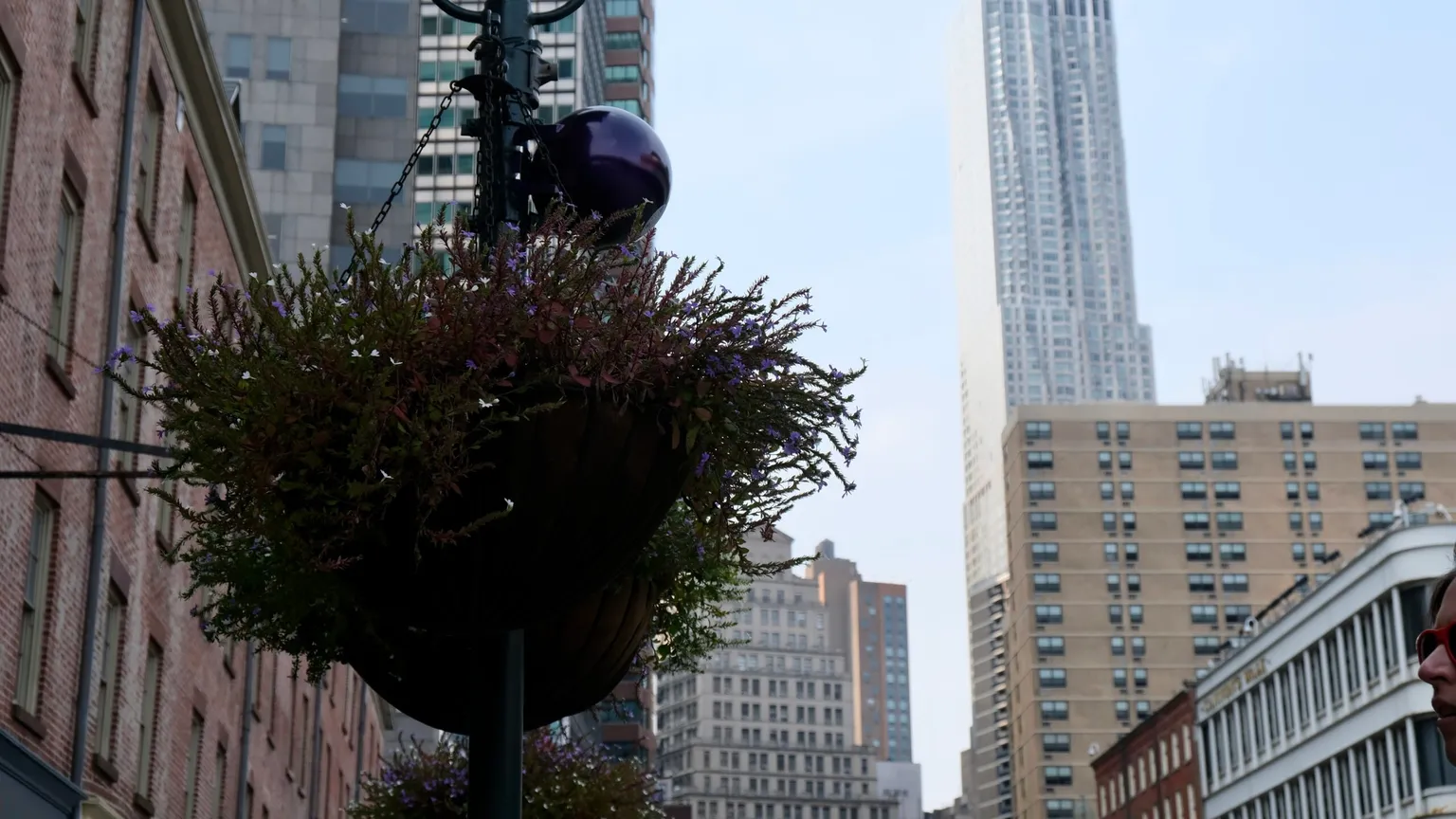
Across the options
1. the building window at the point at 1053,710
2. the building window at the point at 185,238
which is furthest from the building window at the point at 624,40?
the building window at the point at 185,238

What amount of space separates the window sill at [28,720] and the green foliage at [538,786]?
3.82 m

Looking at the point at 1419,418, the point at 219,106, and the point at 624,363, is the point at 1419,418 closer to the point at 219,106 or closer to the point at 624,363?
the point at 219,106

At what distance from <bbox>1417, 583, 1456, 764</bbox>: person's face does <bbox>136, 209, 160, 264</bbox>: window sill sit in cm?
2036

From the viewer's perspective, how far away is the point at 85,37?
1956 cm

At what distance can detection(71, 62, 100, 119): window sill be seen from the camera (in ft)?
61.5

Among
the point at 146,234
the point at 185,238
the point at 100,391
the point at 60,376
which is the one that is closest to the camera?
the point at 60,376

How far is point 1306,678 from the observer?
6500 centimetres

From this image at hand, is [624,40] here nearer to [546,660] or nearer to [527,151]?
[527,151]

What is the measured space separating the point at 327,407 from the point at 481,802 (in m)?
1.18

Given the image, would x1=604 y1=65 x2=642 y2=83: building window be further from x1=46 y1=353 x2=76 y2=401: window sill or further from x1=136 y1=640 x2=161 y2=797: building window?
x1=46 y1=353 x2=76 y2=401: window sill

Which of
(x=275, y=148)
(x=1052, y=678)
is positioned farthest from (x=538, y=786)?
(x=1052, y=678)

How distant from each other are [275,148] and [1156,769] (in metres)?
44.5

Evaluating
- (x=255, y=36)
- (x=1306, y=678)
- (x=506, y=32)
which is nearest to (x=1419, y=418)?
(x=1306, y=678)

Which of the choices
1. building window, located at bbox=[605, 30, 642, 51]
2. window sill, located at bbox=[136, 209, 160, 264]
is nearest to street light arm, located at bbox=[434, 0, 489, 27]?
window sill, located at bbox=[136, 209, 160, 264]
